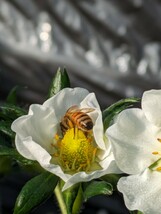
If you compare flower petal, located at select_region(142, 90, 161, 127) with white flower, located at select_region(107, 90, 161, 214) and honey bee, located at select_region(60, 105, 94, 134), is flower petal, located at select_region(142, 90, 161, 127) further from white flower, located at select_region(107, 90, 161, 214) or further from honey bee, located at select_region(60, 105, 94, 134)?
honey bee, located at select_region(60, 105, 94, 134)

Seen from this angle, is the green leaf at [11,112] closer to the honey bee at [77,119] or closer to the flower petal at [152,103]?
the honey bee at [77,119]

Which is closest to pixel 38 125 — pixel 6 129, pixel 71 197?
pixel 6 129

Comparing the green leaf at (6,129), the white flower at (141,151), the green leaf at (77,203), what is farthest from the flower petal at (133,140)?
the green leaf at (6,129)

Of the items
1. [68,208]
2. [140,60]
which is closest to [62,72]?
[68,208]

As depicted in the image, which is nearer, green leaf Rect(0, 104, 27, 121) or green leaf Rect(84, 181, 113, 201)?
green leaf Rect(84, 181, 113, 201)

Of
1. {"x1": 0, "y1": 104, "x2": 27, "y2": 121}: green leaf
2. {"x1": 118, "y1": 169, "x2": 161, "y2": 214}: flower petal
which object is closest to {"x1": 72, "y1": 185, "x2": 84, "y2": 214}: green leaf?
{"x1": 118, "y1": 169, "x2": 161, "y2": 214}: flower petal
